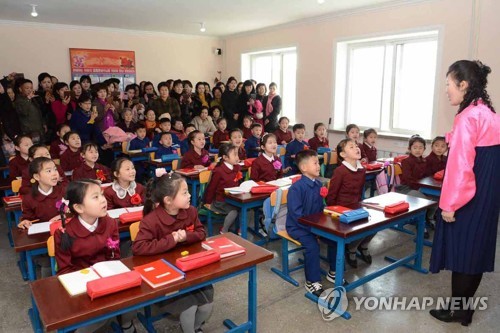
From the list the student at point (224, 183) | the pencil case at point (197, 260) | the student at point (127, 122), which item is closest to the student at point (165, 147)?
the student at point (127, 122)

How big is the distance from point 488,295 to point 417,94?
4213 millimetres

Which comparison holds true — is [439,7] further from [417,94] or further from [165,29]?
[165,29]

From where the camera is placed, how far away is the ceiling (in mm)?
6047

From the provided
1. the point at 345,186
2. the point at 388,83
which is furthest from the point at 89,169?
the point at 388,83

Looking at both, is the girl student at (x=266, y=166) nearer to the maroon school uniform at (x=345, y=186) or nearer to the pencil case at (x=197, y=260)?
the maroon school uniform at (x=345, y=186)

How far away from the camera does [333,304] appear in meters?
2.72

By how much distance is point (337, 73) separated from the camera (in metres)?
7.20

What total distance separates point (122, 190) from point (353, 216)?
1.80 meters

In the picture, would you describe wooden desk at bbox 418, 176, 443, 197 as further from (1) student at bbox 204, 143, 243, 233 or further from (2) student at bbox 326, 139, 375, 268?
(1) student at bbox 204, 143, 243, 233

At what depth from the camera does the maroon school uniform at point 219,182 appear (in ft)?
12.6

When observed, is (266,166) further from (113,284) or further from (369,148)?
(113,284)

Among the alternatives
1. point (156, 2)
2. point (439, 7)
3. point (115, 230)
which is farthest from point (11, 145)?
point (439, 7)

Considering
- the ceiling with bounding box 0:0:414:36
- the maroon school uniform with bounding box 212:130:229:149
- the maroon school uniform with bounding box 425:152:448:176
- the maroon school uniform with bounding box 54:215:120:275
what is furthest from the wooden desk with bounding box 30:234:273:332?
the ceiling with bounding box 0:0:414:36

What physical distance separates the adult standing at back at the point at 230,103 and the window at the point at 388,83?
6.64 ft
